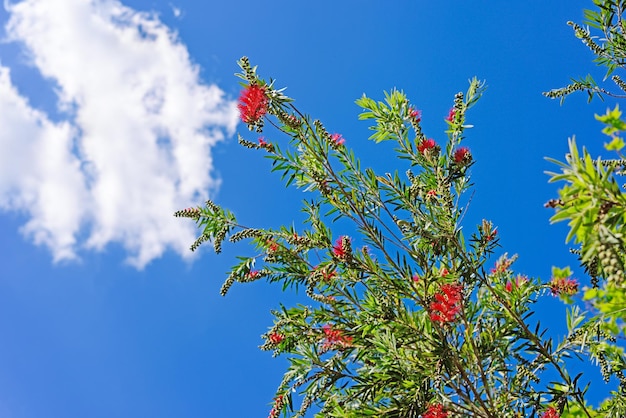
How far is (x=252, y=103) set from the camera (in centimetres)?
314

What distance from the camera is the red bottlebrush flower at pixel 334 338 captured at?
3.51 m

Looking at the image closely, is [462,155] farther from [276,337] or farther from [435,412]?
[276,337]

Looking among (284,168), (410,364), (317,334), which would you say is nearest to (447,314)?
(410,364)

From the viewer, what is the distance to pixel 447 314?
3146mm

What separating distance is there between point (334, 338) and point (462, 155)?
147cm

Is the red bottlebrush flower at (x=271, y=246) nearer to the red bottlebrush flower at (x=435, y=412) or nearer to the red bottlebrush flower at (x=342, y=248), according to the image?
the red bottlebrush flower at (x=342, y=248)

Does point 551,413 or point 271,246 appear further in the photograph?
point 271,246

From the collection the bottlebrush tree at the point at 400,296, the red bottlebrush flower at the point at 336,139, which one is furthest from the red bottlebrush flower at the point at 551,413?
the red bottlebrush flower at the point at 336,139

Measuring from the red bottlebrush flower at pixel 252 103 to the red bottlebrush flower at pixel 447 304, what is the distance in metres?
1.48

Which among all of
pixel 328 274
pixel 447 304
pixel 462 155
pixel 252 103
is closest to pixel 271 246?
pixel 328 274

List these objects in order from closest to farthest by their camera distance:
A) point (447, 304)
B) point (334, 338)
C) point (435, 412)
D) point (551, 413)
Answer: point (435, 412) < point (447, 304) < point (551, 413) < point (334, 338)

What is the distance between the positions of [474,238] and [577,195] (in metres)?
1.81

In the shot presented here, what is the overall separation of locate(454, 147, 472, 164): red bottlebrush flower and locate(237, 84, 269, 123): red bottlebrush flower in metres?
1.33

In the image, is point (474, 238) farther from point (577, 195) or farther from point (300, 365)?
point (577, 195)
